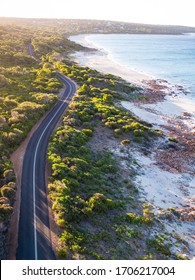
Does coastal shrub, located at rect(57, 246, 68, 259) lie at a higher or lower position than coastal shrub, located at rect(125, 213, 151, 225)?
higher

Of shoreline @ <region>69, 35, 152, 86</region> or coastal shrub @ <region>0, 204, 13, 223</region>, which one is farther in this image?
shoreline @ <region>69, 35, 152, 86</region>

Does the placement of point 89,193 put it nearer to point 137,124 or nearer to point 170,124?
point 137,124

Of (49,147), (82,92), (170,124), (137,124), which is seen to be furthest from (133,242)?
(82,92)

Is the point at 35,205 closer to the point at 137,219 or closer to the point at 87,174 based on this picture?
the point at 87,174

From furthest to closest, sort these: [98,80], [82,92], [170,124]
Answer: [98,80]
[82,92]
[170,124]

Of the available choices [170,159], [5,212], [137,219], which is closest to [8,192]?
[5,212]

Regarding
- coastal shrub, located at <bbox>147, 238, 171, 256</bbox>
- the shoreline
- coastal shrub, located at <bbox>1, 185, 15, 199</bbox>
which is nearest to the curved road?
coastal shrub, located at <bbox>1, 185, 15, 199</bbox>

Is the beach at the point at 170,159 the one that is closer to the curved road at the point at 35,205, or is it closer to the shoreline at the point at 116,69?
the curved road at the point at 35,205

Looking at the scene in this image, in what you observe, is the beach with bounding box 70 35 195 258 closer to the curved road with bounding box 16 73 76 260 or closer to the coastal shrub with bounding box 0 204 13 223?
the curved road with bounding box 16 73 76 260

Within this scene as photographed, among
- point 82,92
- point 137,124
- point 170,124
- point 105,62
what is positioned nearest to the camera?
point 137,124
